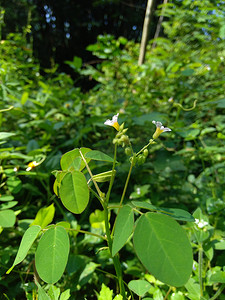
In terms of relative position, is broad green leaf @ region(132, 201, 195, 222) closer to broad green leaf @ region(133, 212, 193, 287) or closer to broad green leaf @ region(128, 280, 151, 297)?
broad green leaf @ region(133, 212, 193, 287)

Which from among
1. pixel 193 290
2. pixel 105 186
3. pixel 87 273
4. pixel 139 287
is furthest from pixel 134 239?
pixel 105 186

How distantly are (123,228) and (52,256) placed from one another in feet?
0.50

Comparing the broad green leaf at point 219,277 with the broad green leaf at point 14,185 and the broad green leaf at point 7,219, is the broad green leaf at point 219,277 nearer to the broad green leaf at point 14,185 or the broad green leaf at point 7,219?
the broad green leaf at point 7,219

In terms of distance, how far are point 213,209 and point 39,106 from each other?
4.04 feet

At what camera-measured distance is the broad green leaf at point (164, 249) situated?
13.3 inches

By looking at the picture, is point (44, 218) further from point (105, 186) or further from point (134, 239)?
point (105, 186)

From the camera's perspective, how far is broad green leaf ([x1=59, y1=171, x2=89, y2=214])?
0.44 m

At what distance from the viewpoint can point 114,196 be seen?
3.71 ft

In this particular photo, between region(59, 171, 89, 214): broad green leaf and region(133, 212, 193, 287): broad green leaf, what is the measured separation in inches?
4.9

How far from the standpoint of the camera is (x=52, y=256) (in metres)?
0.42

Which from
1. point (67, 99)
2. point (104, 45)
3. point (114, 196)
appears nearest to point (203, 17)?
point (104, 45)

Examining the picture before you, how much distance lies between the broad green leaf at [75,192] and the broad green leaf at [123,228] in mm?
81

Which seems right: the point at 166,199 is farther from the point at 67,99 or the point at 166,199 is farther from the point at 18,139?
the point at 67,99

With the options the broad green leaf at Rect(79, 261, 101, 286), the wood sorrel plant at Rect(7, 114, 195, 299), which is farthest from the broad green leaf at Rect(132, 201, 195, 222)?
the broad green leaf at Rect(79, 261, 101, 286)
